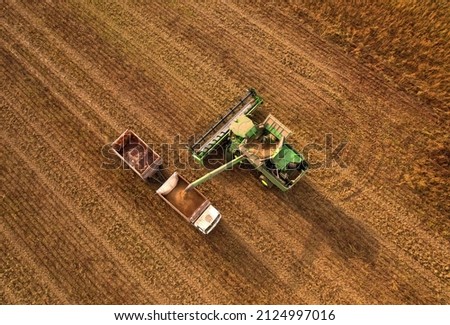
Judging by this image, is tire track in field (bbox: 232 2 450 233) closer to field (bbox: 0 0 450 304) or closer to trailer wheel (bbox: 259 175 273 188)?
field (bbox: 0 0 450 304)

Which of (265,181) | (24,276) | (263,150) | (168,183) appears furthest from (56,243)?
(263,150)

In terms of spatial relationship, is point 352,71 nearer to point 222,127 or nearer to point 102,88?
point 222,127

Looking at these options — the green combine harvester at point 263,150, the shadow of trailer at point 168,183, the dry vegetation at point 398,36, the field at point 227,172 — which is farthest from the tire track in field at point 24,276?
the dry vegetation at point 398,36

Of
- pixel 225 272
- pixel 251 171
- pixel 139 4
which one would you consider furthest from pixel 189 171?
pixel 139 4

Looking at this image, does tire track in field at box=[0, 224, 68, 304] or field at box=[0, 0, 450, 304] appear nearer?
tire track in field at box=[0, 224, 68, 304]

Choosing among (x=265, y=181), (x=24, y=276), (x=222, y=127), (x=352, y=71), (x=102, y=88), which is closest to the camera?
(x=24, y=276)

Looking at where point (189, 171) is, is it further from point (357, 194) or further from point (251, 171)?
point (357, 194)

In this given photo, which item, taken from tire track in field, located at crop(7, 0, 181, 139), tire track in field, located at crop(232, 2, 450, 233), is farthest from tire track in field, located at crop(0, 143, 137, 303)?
tire track in field, located at crop(232, 2, 450, 233)
